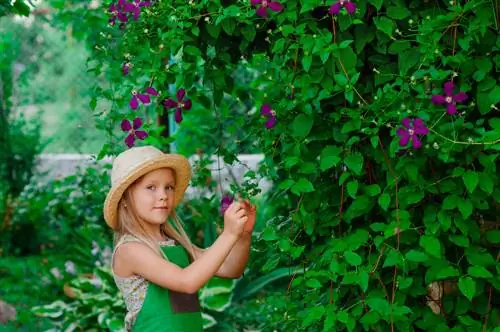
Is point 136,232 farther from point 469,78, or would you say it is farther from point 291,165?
point 469,78

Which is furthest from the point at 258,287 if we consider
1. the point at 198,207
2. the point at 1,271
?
the point at 1,271

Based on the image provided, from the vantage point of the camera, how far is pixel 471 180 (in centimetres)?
208

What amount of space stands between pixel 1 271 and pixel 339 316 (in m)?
4.13

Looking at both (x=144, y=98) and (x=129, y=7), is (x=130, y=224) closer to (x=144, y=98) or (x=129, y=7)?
(x=144, y=98)

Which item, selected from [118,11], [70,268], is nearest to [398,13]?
[118,11]

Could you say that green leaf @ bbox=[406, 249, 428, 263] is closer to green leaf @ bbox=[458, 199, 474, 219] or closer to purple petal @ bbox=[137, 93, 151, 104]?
Answer: green leaf @ bbox=[458, 199, 474, 219]

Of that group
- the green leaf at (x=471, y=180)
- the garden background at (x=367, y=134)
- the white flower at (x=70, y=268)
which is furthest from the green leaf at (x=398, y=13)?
the white flower at (x=70, y=268)

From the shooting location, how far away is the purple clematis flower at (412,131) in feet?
6.59

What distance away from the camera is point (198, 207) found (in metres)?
3.81

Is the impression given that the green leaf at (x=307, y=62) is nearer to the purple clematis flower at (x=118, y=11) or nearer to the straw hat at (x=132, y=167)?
the straw hat at (x=132, y=167)

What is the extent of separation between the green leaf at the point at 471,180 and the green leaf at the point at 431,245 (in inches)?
5.3

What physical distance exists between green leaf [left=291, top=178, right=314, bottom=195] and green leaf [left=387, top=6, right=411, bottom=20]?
0.41m

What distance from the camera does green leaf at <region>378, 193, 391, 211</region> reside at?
84.9 inches

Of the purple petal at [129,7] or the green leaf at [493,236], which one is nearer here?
the green leaf at [493,236]
